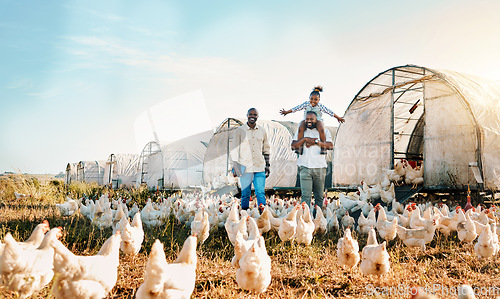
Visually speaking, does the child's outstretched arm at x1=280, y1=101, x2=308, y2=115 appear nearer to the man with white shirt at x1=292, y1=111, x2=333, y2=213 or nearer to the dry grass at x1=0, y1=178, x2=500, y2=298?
the man with white shirt at x1=292, y1=111, x2=333, y2=213

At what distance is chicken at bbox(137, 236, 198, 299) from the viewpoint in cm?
225

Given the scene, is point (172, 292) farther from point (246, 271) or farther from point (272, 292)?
point (272, 292)

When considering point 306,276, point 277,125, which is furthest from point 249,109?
point 277,125

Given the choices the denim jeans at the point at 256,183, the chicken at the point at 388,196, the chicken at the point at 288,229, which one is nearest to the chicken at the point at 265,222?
the chicken at the point at 288,229

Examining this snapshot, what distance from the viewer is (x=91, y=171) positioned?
28562 mm

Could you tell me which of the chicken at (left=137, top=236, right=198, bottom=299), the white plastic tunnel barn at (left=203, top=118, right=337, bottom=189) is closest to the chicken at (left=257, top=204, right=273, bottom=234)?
the chicken at (left=137, top=236, right=198, bottom=299)

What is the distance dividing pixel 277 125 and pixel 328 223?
10501mm

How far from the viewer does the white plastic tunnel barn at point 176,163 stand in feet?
63.9

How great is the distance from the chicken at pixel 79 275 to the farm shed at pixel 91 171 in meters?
28.1

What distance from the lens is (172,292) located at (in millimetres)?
2301

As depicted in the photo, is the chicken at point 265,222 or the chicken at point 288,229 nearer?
the chicken at point 288,229

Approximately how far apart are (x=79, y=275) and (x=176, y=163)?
722 inches

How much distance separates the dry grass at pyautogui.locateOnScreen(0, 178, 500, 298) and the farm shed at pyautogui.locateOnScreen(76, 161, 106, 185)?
2505cm

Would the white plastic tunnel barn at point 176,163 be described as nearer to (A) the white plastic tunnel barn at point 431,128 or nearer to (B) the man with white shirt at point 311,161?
(A) the white plastic tunnel barn at point 431,128
